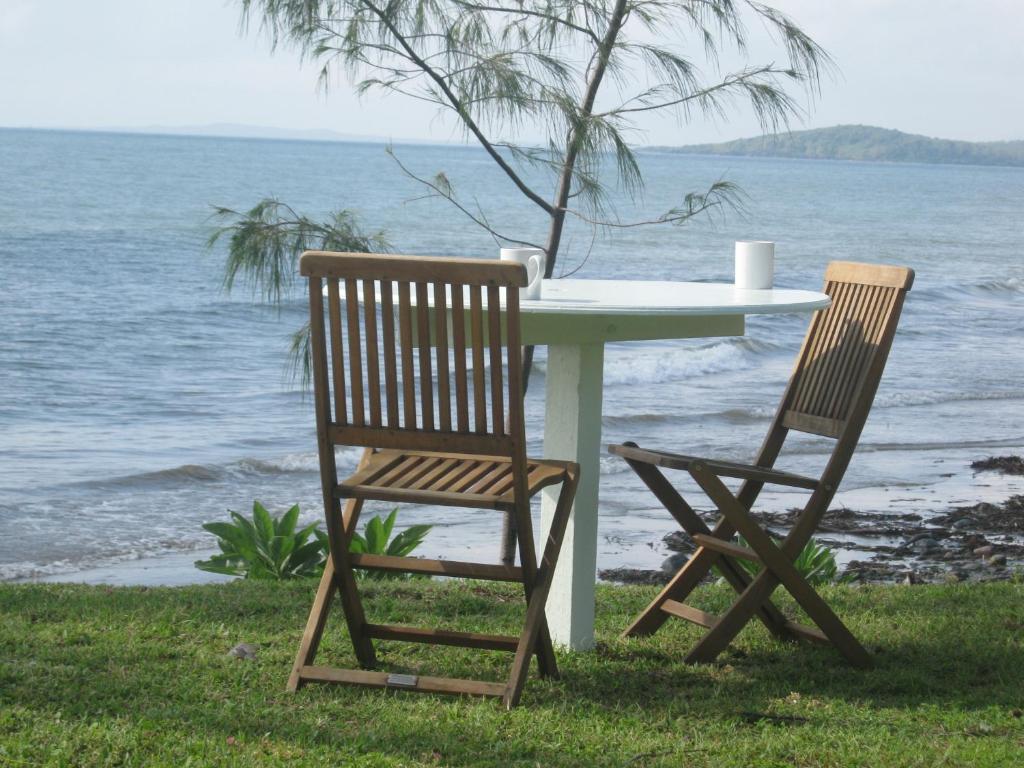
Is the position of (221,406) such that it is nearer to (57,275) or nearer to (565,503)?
(565,503)

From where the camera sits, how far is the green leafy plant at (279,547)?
4.76 m

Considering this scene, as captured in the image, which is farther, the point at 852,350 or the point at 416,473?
the point at 852,350

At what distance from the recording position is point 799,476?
11.1 feet

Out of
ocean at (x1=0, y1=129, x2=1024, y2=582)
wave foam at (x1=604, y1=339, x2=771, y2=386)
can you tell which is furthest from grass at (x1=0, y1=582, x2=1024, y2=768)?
wave foam at (x1=604, y1=339, x2=771, y2=386)

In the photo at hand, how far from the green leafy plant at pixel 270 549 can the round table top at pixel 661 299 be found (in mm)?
1543

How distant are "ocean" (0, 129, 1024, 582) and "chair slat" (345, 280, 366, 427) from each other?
77.0 inches

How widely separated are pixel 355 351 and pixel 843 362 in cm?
147

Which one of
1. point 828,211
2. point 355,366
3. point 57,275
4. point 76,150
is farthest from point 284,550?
point 76,150

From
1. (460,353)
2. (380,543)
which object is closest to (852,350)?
(460,353)

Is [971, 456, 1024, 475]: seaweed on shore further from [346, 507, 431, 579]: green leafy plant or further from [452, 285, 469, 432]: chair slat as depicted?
[452, 285, 469, 432]: chair slat

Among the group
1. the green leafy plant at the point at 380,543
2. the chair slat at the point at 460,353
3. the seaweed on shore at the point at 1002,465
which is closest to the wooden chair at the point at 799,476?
the chair slat at the point at 460,353

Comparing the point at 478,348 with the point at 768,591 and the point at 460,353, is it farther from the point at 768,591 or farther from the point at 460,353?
the point at 768,591

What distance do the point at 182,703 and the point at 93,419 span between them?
8.89 meters

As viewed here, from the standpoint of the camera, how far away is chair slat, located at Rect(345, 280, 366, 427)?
275 cm
